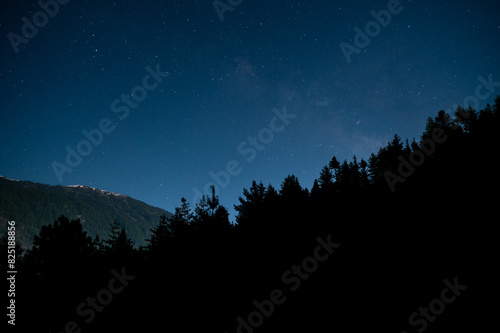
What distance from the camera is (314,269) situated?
1555 centimetres

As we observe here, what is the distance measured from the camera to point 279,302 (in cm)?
1372

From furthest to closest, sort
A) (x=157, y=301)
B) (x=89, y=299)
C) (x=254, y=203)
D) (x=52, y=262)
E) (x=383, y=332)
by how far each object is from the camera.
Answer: (x=254, y=203) < (x=52, y=262) < (x=89, y=299) < (x=157, y=301) < (x=383, y=332)

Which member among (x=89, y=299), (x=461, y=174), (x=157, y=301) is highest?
(x=89, y=299)

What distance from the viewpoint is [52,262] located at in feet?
68.1

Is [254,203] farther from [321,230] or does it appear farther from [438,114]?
[438,114]

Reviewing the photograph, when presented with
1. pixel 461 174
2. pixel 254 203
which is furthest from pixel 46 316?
pixel 461 174

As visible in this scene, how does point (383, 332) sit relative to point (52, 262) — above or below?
below

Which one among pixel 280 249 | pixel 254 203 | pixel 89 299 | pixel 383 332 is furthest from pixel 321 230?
pixel 89 299

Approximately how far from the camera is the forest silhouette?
1155cm

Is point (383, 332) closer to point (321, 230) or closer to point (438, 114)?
point (321, 230)

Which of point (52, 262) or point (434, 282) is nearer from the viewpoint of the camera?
point (434, 282)

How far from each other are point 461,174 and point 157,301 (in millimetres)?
31790

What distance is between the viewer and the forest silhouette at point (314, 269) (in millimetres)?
11555

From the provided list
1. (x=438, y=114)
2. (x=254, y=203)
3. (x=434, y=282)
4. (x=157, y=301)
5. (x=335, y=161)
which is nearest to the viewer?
(x=434, y=282)
